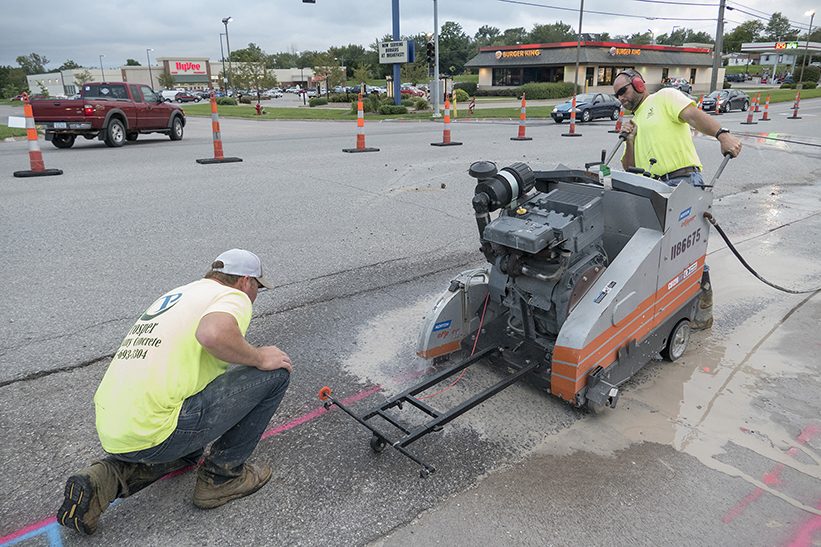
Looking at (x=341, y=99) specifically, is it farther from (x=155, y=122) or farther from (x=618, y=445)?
(x=618, y=445)

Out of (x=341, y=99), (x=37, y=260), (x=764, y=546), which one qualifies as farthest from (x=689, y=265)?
(x=341, y=99)

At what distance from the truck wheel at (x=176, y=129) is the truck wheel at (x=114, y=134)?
1726mm

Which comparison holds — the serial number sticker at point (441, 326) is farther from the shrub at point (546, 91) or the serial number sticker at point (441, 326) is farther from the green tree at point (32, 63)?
the green tree at point (32, 63)

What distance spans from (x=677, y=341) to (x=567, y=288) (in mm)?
1307

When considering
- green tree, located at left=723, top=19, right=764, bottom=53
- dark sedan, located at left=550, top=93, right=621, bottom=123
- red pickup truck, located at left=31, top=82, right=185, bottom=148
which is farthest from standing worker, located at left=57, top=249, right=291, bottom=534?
green tree, located at left=723, top=19, right=764, bottom=53

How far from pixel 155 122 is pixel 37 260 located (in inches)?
460

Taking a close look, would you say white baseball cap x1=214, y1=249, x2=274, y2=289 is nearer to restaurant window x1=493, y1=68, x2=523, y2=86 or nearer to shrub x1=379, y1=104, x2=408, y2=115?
shrub x1=379, y1=104, x2=408, y2=115

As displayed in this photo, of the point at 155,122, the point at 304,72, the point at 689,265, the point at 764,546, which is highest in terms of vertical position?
the point at 304,72

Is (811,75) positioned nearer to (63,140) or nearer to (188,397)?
(63,140)

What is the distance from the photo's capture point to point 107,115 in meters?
14.1

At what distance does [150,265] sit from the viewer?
5270 millimetres

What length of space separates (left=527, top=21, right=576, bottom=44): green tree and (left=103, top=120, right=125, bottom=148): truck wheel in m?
102

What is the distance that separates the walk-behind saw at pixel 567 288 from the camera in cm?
278

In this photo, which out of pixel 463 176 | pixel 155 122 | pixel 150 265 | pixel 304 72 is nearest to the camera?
pixel 150 265
